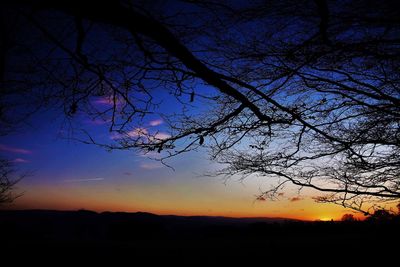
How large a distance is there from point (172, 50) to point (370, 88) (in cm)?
377

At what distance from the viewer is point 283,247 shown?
17.2 ft

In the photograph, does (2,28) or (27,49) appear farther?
(27,49)

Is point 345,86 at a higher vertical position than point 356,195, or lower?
higher

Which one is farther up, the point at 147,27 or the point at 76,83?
the point at 147,27

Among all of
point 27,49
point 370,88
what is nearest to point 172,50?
point 27,49

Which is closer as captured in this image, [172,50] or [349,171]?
[172,50]

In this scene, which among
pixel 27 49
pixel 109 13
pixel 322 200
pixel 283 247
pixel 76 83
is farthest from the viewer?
pixel 322 200

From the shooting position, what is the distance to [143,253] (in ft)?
15.9

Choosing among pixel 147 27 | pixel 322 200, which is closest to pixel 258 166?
pixel 322 200

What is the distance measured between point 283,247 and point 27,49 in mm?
5189

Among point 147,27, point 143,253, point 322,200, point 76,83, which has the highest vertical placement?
point 147,27

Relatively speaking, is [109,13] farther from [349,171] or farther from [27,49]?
[349,171]

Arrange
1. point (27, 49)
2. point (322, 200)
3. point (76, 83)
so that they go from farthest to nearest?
point (322, 200) → point (76, 83) → point (27, 49)

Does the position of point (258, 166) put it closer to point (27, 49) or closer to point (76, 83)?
point (76, 83)
